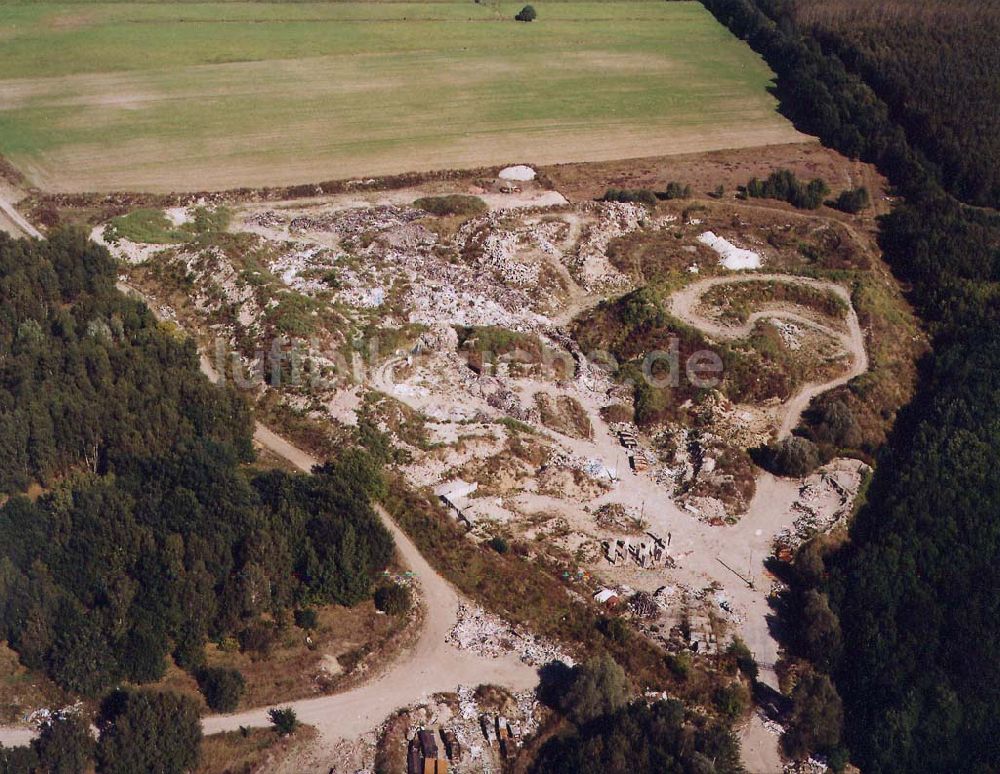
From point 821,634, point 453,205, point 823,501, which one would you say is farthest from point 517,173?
point 821,634

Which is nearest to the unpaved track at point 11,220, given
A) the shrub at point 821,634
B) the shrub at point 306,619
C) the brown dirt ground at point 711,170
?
the brown dirt ground at point 711,170

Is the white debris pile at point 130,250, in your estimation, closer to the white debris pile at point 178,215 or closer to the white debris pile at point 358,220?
the white debris pile at point 178,215

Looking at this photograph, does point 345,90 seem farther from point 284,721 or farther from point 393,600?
point 284,721

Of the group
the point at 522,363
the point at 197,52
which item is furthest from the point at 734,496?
the point at 197,52

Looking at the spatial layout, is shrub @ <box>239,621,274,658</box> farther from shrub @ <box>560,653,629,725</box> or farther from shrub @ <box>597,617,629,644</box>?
shrub @ <box>597,617,629,644</box>

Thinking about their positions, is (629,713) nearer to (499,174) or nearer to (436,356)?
(436,356)

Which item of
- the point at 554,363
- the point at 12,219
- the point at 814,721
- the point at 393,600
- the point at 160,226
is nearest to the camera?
the point at 814,721
